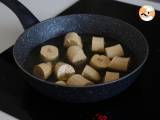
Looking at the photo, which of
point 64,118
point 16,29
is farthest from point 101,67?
point 16,29

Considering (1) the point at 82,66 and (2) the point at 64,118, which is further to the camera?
(1) the point at 82,66

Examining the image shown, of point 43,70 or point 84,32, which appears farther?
point 84,32

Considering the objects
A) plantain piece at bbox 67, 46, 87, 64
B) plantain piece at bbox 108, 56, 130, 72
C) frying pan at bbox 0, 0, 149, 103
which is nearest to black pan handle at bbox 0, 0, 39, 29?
frying pan at bbox 0, 0, 149, 103

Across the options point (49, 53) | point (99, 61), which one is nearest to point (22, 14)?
point (49, 53)

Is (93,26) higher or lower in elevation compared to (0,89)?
higher

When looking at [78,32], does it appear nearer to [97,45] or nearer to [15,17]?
[97,45]

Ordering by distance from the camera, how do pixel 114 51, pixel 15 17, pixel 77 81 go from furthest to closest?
1. pixel 15 17
2. pixel 114 51
3. pixel 77 81

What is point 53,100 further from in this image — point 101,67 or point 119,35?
point 119,35
